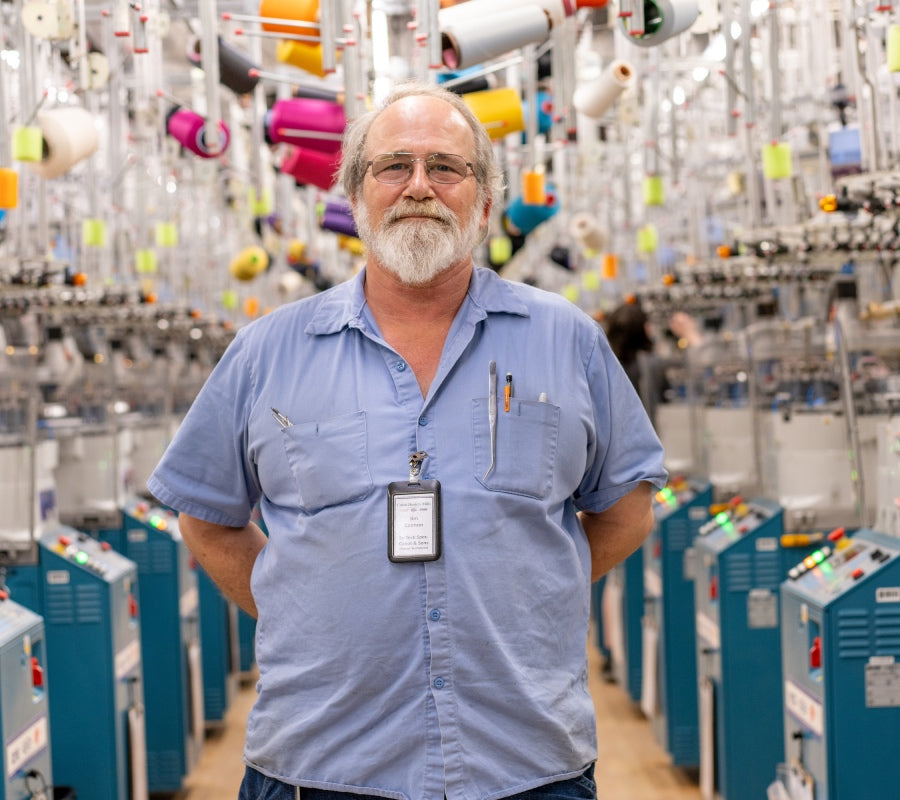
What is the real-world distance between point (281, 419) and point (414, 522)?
304 millimetres

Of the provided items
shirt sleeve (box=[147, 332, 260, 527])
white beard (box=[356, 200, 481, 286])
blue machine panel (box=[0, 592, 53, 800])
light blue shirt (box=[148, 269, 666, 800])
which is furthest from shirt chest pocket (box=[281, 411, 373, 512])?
blue machine panel (box=[0, 592, 53, 800])

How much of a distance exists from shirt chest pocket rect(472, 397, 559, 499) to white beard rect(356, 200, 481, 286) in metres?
0.24

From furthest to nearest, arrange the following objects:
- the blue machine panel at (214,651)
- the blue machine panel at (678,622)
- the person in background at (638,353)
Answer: the person in background at (638,353), the blue machine panel at (214,651), the blue machine panel at (678,622)

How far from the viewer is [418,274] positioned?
7.03 ft

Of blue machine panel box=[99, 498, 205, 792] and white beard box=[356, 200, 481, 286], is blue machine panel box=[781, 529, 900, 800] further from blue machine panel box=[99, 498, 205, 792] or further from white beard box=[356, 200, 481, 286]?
blue machine panel box=[99, 498, 205, 792]

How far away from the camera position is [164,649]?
6.08 m

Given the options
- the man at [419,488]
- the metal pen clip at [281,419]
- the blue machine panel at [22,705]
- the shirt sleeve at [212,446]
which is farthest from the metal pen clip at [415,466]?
the blue machine panel at [22,705]

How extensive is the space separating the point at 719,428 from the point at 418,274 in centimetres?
412

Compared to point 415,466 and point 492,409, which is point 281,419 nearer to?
point 415,466

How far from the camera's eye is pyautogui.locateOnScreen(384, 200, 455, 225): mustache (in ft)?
7.10

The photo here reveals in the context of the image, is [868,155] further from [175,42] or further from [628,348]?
[175,42]

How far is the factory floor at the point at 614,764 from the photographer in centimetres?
612

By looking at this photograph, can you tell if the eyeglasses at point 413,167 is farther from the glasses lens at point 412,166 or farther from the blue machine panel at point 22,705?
the blue machine panel at point 22,705

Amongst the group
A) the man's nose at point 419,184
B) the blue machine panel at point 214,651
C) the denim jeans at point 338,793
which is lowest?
the blue machine panel at point 214,651
